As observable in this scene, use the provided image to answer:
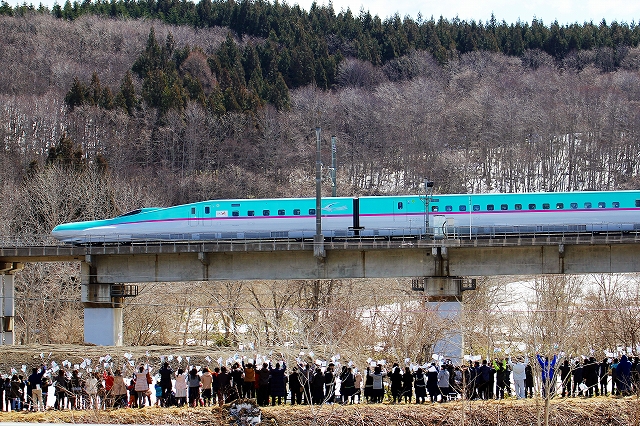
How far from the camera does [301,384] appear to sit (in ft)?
97.3

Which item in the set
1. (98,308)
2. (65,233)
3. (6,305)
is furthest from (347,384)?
(65,233)

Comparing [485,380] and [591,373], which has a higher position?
[591,373]

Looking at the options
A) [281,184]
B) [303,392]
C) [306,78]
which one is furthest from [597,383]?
[306,78]

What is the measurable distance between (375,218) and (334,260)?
4855 millimetres

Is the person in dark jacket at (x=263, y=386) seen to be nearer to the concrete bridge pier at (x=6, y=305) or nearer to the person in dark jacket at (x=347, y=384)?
the person in dark jacket at (x=347, y=384)

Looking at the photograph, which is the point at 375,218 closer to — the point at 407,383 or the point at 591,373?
the point at 407,383

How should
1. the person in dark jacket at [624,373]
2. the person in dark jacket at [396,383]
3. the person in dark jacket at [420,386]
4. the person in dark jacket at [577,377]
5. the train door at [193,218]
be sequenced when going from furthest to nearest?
the train door at [193,218] → the person in dark jacket at [577,377] → the person in dark jacket at [624,373] → the person in dark jacket at [396,383] → the person in dark jacket at [420,386]

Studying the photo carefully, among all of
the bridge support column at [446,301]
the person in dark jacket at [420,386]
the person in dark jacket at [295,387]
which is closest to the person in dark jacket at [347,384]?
the person in dark jacket at [295,387]

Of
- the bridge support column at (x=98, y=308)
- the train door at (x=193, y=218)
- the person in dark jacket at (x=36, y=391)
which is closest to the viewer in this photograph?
the person in dark jacket at (x=36, y=391)

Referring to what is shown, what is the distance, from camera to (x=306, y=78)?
465 ft

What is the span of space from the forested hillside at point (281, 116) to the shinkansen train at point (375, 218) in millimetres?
5540

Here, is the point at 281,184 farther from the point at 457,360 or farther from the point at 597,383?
the point at 597,383

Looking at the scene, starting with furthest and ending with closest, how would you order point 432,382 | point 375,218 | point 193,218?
point 193,218 < point 375,218 < point 432,382

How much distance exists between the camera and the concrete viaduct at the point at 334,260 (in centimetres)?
4612
